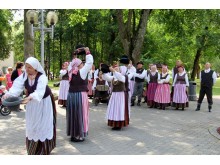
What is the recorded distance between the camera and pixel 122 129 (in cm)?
921

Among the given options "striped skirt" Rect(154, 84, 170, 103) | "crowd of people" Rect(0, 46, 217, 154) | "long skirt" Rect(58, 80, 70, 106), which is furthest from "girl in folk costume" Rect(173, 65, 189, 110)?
"long skirt" Rect(58, 80, 70, 106)

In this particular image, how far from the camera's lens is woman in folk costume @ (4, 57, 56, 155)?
210 inches

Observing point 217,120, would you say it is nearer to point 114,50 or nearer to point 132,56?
point 132,56

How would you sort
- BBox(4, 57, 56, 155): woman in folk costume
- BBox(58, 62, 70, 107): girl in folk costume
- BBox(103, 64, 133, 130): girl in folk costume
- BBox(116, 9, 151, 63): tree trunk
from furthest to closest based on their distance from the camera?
BBox(116, 9, 151, 63): tree trunk
BBox(58, 62, 70, 107): girl in folk costume
BBox(103, 64, 133, 130): girl in folk costume
BBox(4, 57, 56, 155): woman in folk costume

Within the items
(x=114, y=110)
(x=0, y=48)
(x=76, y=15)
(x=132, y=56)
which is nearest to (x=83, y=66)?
(x=114, y=110)

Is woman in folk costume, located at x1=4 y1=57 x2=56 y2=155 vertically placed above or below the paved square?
above

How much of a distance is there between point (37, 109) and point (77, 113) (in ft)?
6.69

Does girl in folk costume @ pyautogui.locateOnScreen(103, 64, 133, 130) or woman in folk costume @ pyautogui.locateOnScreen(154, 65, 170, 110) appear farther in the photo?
woman in folk costume @ pyautogui.locateOnScreen(154, 65, 170, 110)

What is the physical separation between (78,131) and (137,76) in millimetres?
6912

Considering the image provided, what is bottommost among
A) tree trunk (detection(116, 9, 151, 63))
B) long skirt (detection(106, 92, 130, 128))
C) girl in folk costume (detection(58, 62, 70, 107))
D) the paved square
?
the paved square

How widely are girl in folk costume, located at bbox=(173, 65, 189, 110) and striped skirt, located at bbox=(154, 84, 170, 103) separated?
10.9 inches

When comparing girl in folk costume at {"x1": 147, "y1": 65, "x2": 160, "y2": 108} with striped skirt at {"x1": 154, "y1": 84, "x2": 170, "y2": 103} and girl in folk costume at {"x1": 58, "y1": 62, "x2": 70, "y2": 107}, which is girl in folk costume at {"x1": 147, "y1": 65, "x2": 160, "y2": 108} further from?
girl in folk costume at {"x1": 58, "y1": 62, "x2": 70, "y2": 107}

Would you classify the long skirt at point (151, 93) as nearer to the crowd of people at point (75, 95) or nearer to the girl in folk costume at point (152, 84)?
the girl in folk costume at point (152, 84)

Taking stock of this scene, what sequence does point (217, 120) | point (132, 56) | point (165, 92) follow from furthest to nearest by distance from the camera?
point (132, 56) → point (165, 92) → point (217, 120)
